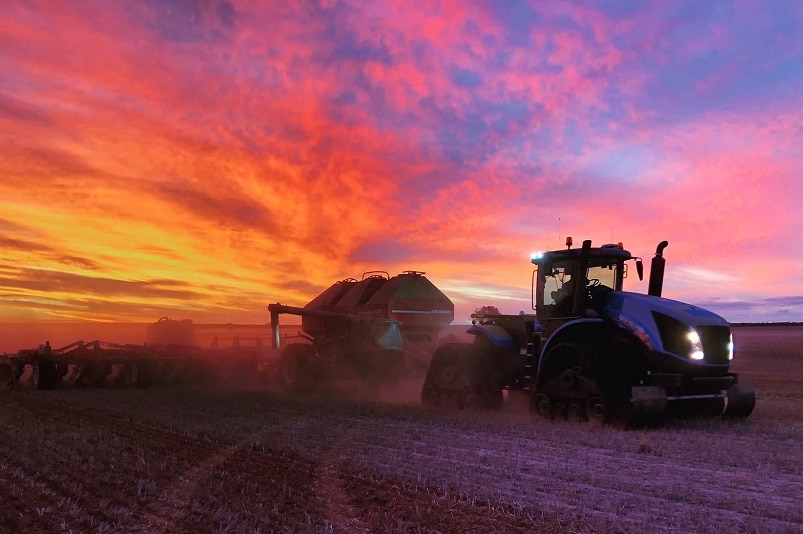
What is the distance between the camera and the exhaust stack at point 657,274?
1245 centimetres

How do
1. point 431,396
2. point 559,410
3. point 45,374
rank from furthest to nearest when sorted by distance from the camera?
point 45,374
point 431,396
point 559,410

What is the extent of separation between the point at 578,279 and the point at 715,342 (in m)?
2.56

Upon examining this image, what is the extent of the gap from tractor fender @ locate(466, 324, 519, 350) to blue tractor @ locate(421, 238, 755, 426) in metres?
0.02

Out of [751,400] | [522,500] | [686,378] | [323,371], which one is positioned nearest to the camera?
[522,500]

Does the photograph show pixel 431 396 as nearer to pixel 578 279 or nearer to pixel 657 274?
pixel 578 279

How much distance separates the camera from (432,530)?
552 centimetres

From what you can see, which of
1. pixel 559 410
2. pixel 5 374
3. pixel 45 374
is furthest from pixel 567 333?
pixel 5 374

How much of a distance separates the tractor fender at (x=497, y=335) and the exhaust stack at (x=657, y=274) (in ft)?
9.62

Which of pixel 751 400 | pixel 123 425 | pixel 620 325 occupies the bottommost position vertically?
pixel 123 425

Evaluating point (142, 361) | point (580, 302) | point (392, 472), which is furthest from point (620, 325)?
point (142, 361)

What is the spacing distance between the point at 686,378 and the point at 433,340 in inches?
422

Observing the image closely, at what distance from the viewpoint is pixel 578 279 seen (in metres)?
12.2

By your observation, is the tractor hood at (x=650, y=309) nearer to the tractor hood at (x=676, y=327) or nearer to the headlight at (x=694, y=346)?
the tractor hood at (x=676, y=327)

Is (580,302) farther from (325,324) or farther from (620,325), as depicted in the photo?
(325,324)
